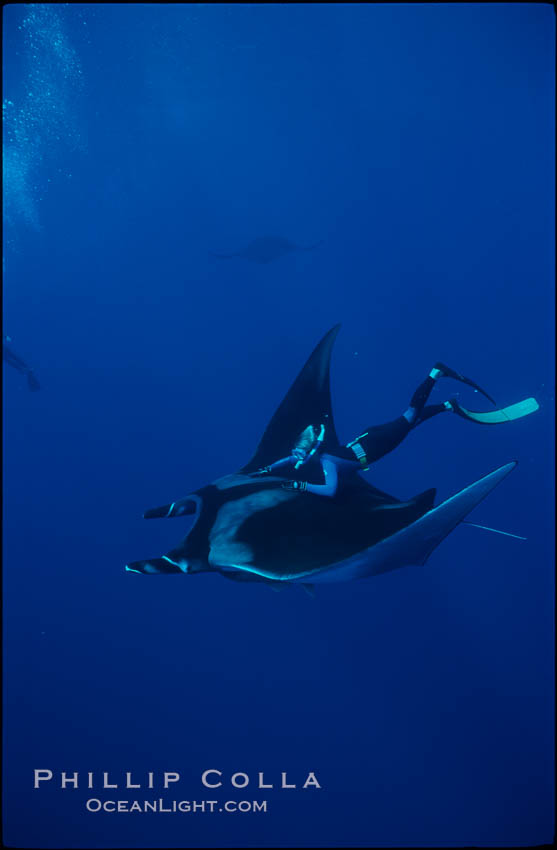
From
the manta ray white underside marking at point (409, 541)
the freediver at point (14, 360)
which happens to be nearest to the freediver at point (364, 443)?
the manta ray white underside marking at point (409, 541)

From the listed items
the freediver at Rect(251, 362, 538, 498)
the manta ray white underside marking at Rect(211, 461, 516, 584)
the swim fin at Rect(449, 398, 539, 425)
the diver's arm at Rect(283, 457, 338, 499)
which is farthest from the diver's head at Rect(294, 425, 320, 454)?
the swim fin at Rect(449, 398, 539, 425)

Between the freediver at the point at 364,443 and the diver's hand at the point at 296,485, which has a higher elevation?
the freediver at the point at 364,443

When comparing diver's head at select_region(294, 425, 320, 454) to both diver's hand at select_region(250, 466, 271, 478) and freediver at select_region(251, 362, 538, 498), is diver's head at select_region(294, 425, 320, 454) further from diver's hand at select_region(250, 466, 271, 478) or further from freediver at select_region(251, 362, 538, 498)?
diver's hand at select_region(250, 466, 271, 478)

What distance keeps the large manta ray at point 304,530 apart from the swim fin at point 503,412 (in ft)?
4.47

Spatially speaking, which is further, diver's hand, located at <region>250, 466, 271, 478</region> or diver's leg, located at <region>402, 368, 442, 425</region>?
diver's leg, located at <region>402, 368, 442, 425</region>

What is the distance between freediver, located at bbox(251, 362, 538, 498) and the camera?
3373mm

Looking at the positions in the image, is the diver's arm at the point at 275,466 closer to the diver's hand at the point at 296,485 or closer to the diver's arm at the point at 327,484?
the diver's hand at the point at 296,485

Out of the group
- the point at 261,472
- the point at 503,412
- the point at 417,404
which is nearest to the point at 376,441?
the point at 417,404

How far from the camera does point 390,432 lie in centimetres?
420

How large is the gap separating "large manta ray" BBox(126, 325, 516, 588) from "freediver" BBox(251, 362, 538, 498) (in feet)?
0.41

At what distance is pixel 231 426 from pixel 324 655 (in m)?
5.55

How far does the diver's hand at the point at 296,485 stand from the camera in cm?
339

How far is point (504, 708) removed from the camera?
7.02 m

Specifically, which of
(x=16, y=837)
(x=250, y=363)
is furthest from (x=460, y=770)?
(x=250, y=363)
